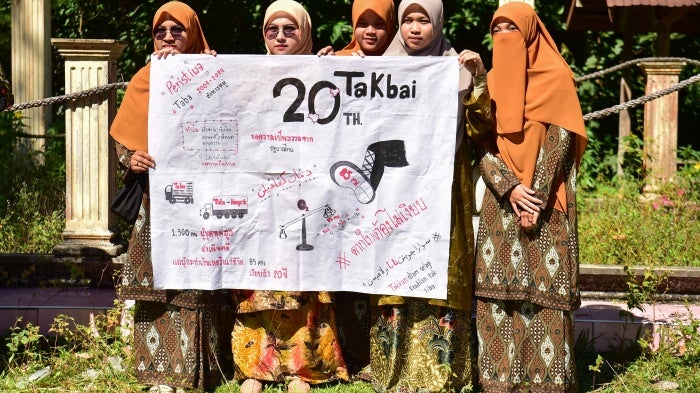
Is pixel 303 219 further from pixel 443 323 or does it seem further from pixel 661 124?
pixel 661 124

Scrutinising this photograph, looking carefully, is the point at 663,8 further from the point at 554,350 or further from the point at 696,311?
the point at 554,350

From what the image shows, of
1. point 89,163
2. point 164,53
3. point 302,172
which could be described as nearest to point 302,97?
point 302,172

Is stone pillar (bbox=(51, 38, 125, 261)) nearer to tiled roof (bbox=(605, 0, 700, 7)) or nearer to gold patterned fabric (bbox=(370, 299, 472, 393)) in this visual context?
gold patterned fabric (bbox=(370, 299, 472, 393))

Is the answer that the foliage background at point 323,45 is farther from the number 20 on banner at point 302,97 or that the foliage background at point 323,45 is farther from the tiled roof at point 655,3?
the number 20 on banner at point 302,97

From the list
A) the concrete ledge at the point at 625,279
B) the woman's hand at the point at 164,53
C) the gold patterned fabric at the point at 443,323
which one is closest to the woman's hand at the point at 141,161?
the woman's hand at the point at 164,53

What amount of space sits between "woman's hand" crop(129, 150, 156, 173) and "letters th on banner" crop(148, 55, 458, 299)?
4cm

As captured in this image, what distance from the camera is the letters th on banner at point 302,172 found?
4543 millimetres

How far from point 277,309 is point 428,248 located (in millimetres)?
817

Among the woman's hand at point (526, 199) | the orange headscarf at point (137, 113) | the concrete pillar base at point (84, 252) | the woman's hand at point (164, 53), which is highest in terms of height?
the woman's hand at point (164, 53)

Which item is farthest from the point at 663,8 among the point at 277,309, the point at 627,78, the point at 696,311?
the point at 277,309

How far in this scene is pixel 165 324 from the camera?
4852 millimetres

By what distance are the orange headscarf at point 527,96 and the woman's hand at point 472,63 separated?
166mm

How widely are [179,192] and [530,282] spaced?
173cm

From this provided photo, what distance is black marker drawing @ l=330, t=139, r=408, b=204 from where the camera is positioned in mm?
4566
